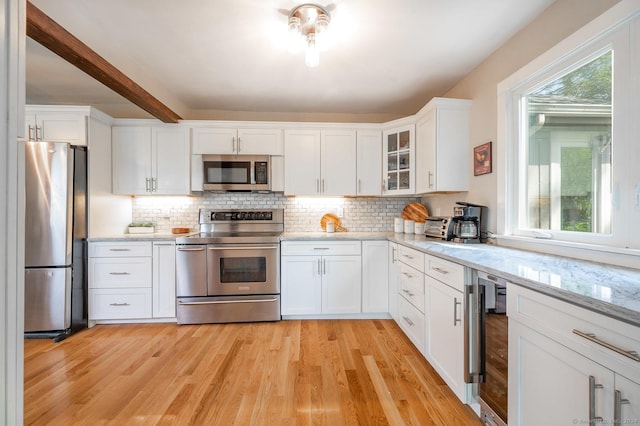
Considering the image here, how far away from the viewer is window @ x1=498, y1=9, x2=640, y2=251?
1.36m

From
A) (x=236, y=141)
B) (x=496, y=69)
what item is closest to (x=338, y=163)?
(x=236, y=141)

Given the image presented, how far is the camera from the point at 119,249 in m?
2.87

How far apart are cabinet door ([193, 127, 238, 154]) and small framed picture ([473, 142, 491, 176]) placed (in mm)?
2515

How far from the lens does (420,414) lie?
5.25 feet

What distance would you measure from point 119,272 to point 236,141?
184cm

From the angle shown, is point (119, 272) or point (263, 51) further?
point (119, 272)

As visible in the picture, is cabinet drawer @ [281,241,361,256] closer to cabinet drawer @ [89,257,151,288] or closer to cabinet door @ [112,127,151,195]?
cabinet drawer @ [89,257,151,288]

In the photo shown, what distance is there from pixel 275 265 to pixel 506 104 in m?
2.49

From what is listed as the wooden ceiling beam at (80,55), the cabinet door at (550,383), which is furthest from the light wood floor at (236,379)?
the wooden ceiling beam at (80,55)

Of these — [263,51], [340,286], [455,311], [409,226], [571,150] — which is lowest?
[340,286]

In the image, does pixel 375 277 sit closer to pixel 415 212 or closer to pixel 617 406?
pixel 415 212

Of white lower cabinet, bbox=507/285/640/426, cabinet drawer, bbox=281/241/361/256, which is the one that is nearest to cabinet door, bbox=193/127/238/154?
cabinet drawer, bbox=281/241/361/256

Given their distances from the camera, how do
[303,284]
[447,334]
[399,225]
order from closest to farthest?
[447,334]
[303,284]
[399,225]

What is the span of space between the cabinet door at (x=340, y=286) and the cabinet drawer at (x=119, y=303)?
6.03ft
